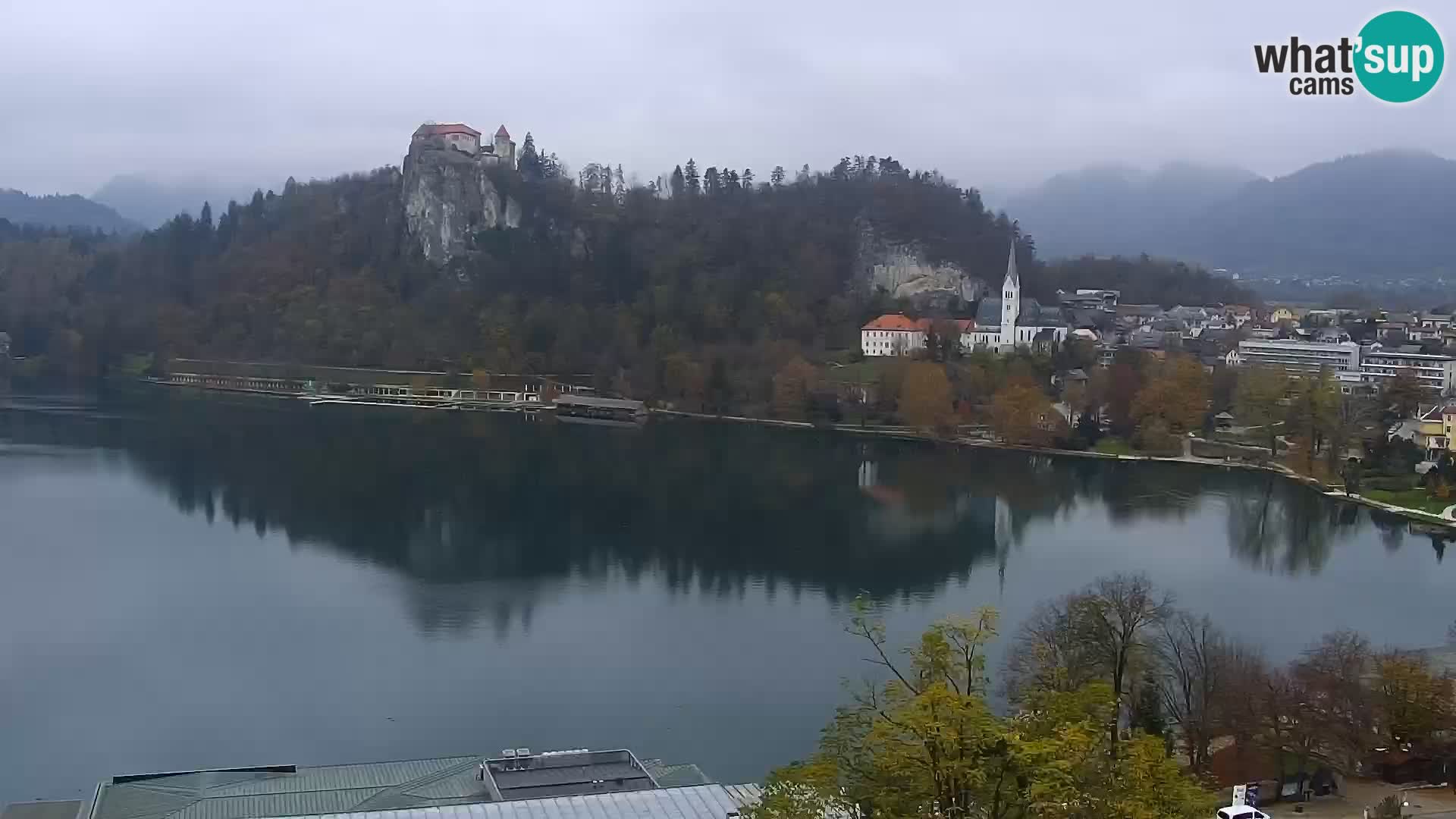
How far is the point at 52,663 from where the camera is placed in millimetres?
8203

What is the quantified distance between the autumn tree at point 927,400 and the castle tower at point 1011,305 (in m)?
5.57

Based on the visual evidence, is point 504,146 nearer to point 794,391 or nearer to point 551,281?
point 551,281

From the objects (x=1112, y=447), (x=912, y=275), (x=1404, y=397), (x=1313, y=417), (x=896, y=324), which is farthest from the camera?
(x=912, y=275)

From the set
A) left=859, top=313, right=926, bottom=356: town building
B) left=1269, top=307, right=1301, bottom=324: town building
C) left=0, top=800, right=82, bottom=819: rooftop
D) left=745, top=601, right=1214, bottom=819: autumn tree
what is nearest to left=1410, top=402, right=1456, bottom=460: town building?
left=859, top=313, right=926, bottom=356: town building

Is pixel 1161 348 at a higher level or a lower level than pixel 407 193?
lower

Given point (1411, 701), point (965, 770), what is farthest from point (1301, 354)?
point (965, 770)

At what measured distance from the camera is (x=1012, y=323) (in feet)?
86.1

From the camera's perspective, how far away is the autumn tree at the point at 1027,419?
62.8 ft

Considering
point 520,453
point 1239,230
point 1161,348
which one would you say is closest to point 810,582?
point 520,453

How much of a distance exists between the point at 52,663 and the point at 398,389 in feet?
60.6

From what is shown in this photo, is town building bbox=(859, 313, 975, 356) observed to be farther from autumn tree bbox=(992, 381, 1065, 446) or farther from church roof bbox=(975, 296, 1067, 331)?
autumn tree bbox=(992, 381, 1065, 446)

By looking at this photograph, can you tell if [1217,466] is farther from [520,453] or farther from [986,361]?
[520,453]

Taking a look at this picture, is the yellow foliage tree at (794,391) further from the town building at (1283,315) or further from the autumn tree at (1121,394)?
the town building at (1283,315)

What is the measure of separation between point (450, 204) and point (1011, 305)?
14480mm
